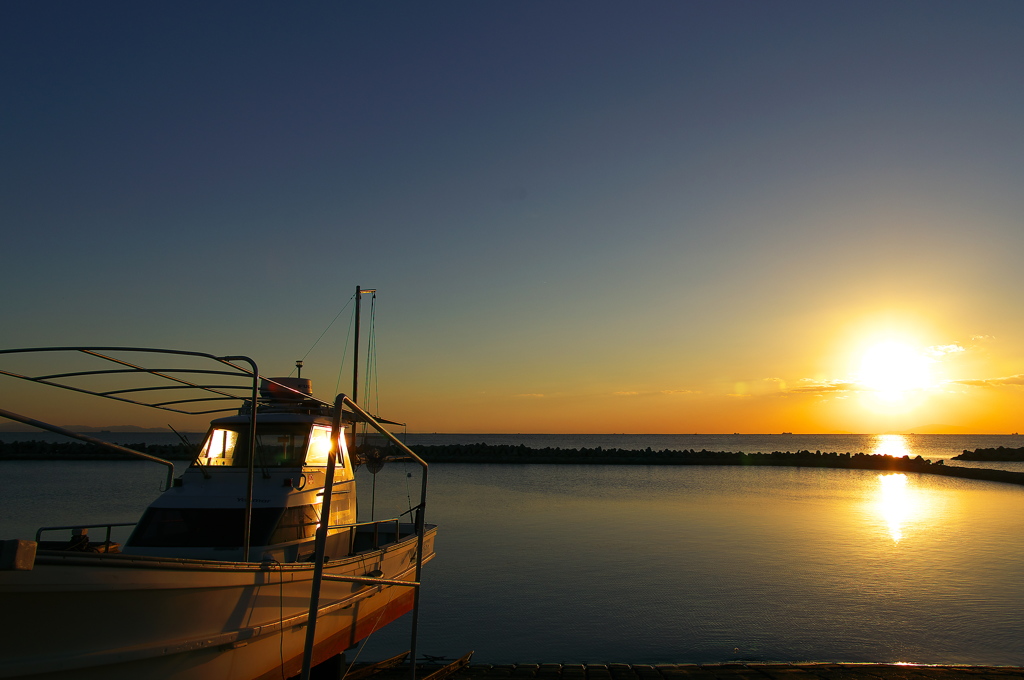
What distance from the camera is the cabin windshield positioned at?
30.9 ft

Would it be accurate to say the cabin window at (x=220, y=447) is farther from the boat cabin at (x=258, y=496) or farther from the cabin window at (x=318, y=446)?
the cabin window at (x=318, y=446)

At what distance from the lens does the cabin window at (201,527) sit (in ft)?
27.0

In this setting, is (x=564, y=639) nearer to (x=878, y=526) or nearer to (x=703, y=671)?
(x=703, y=671)

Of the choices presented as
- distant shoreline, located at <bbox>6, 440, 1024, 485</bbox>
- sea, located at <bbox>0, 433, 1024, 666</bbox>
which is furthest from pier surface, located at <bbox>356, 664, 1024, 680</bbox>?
distant shoreline, located at <bbox>6, 440, 1024, 485</bbox>

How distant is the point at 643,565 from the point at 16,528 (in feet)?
70.4

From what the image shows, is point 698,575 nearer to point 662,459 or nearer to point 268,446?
point 268,446

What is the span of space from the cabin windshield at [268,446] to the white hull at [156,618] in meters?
2.34

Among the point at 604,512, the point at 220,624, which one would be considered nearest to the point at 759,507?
the point at 604,512

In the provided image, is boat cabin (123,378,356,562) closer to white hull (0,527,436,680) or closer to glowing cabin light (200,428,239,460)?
glowing cabin light (200,428,239,460)

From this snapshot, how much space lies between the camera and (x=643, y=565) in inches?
722

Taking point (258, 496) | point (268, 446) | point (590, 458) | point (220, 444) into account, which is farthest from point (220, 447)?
point (590, 458)

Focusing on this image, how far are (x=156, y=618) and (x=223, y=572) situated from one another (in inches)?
25.2

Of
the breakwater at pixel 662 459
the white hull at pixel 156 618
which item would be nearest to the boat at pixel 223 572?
the white hull at pixel 156 618

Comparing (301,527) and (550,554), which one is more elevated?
(301,527)
